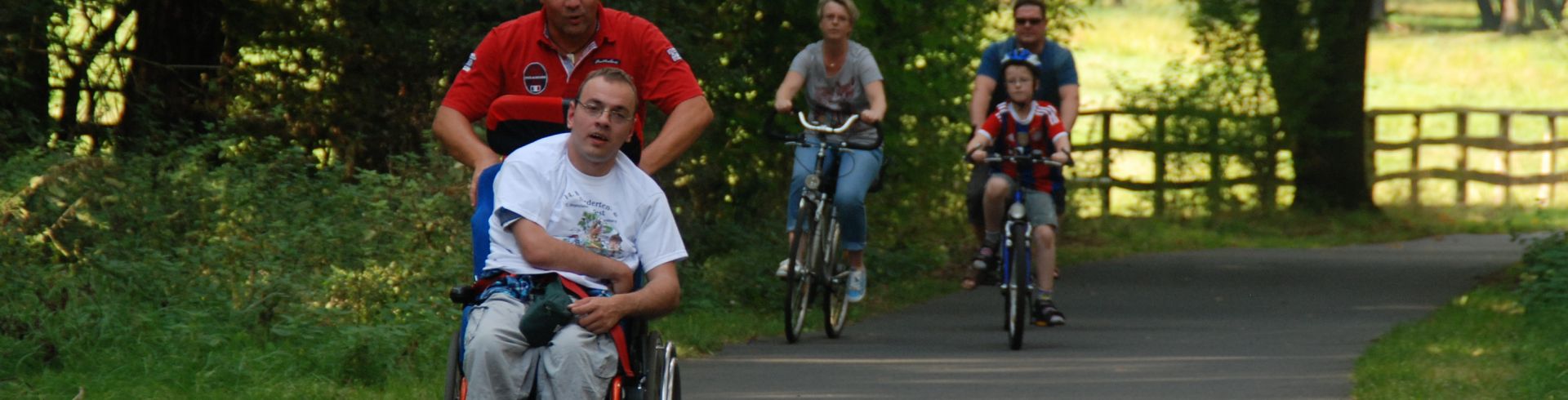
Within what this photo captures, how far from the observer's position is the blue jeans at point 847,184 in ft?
32.0

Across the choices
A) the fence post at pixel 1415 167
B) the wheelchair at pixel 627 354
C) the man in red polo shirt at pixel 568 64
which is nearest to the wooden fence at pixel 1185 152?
the fence post at pixel 1415 167

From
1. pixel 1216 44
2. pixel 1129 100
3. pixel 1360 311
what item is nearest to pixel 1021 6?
pixel 1360 311

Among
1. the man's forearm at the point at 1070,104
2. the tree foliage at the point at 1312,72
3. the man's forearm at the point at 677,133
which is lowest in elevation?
the man's forearm at the point at 677,133

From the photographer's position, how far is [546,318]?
15.7 feet

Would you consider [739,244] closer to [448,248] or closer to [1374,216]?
[448,248]

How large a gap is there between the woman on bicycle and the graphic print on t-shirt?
4.50 meters

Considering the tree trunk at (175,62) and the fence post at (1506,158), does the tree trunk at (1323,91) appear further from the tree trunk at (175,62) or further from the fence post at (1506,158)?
the tree trunk at (175,62)

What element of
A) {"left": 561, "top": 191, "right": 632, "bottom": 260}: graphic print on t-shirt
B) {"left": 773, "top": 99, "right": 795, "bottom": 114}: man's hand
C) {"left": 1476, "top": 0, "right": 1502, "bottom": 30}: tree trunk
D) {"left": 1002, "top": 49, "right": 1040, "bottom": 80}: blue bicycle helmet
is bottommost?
{"left": 561, "top": 191, "right": 632, "bottom": 260}: graphic print on t-shirt

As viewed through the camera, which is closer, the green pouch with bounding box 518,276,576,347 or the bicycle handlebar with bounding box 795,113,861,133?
the green pouch with bounding box 518,276,576,347

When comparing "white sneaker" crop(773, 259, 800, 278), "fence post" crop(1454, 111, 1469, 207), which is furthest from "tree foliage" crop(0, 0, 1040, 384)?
"fence post" crop(1454, 111, 1469, 207)

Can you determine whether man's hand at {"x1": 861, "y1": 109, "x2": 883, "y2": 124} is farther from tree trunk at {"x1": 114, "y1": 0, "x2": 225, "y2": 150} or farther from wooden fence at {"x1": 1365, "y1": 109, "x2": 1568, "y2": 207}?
wooden fence at {"x1": 1365, "y1": 109, "x2": 1568, "y2": 207}

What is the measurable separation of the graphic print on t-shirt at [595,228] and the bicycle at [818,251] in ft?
13.5

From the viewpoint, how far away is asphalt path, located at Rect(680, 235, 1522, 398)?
25.4 feet

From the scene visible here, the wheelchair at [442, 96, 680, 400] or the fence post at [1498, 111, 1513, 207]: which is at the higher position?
the fence post at [1498, 111, 1513, 207]
